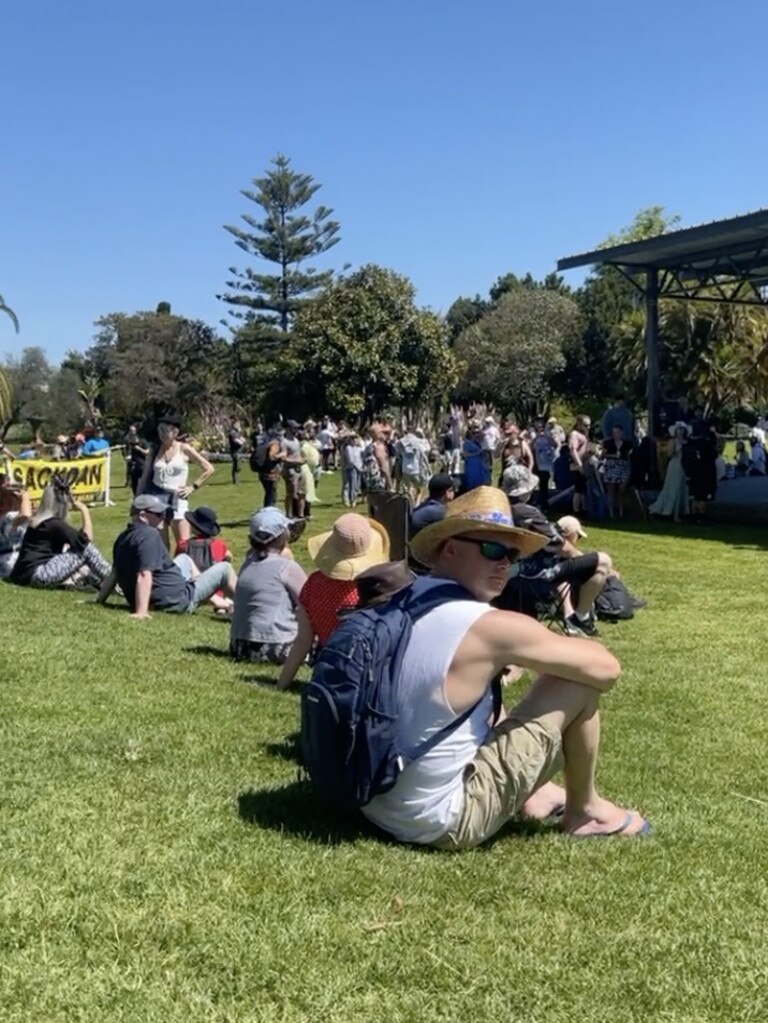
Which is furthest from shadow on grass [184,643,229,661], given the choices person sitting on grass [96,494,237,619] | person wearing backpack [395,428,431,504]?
person wearing backpack [395,428,431,504]

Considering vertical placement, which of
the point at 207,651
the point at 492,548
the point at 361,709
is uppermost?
the point at 492,548

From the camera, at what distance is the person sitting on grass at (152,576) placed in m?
8.76

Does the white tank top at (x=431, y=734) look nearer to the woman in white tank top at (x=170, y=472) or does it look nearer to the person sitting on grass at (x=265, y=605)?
the person sitting on grass at (x=265, y=605)

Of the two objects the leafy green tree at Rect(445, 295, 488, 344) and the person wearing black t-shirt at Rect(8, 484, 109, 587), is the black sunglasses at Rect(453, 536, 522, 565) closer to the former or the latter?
the person wearing black t-shirt at Rect(8, 484, 109, 587)

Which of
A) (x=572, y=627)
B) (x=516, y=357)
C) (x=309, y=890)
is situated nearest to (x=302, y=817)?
(x=309, y=890)

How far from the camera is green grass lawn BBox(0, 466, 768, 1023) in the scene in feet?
9.23

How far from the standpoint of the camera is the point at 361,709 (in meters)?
3.63

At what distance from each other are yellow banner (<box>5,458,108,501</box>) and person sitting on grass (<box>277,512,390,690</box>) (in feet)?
46.2

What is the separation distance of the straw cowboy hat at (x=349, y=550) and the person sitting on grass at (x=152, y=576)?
2917 mm

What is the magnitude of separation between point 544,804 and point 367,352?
39.3m

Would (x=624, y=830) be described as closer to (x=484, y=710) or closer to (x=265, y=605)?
(x=484, y=710)

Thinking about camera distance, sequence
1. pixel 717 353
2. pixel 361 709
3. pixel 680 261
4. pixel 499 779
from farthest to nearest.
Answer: pixel 717 353 → pixel 680 261 → pixel 499 779 → pixel 361 709

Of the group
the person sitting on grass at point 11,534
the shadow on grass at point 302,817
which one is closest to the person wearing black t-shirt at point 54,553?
the person sitting on grass at point 11,534

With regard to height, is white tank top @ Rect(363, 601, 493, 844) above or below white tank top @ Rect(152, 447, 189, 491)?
below
